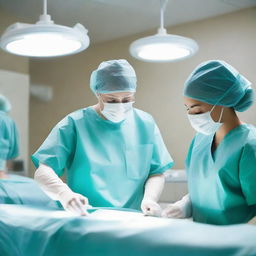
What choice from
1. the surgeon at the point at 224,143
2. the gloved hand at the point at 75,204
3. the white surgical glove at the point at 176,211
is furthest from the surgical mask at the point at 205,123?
the gloved hand at the point at 75,204

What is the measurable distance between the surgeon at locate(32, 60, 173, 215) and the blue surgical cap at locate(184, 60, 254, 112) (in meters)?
0.44

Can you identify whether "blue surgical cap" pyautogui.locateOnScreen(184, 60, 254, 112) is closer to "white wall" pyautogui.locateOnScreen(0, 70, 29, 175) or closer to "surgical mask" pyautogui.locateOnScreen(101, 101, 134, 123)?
"surgical mask" pyautogui.locateOnScreen(101, 101, 134, 123)

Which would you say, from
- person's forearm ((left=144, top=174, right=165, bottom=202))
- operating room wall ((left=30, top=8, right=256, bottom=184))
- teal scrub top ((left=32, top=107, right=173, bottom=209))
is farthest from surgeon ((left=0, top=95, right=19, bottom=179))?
person's forearm ((left=144, top=174, right=165, bottom=202))

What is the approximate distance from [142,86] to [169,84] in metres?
0.14

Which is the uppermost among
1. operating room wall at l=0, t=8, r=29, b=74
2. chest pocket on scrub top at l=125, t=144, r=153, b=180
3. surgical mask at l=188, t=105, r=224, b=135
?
operating room wall at l=0, t=8, r=29, b=74

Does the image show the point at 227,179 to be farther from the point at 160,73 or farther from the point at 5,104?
the point at 5,104

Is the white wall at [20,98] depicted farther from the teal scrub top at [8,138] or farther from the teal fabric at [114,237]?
the teal fabric at [114,237]

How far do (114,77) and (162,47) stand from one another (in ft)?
1.04

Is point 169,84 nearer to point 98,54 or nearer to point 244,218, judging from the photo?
point 98,54

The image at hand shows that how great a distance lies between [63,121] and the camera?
1930mm

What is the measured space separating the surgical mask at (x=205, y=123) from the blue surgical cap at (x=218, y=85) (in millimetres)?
58

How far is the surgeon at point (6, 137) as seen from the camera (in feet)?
6.86

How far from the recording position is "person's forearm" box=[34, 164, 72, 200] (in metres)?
1.74

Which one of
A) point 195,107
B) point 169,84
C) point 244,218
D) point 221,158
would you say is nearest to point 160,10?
point 169,84
